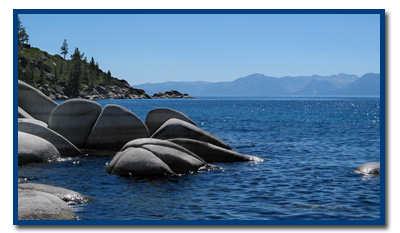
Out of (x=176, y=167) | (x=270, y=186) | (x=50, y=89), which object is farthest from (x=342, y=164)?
(x=50, y=89)

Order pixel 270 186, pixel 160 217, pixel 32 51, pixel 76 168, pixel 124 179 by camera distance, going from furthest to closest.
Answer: pixel 32 51 → pixel 76 168 → pixel 124 179 → pixel 270 186 → pixel 160 217

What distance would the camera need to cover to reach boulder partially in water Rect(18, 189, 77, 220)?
28.1ft

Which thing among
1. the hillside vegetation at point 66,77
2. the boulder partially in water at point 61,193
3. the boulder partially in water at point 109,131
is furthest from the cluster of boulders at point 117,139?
the hillside vegetation at point 66,77

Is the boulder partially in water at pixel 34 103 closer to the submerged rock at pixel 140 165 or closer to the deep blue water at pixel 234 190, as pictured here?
the deep blue water at pixel 234 190

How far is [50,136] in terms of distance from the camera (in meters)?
19.4

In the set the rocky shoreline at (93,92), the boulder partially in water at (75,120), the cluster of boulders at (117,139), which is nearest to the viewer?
the cluster of boulders at (117,139)

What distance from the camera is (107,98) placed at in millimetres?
139250

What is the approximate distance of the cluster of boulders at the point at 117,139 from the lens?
1535cm

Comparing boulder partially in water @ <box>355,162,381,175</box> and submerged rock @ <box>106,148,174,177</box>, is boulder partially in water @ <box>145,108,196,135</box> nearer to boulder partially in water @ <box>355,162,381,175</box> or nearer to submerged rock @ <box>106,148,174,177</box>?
submerged rock @ <box>106,148,174,177</box>

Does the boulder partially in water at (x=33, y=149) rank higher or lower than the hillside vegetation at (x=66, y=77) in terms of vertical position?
lower

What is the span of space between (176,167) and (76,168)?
13.1 ft

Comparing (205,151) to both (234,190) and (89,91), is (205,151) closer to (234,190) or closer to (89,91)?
(234,190)

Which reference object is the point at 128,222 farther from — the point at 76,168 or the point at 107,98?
the point at 107,98

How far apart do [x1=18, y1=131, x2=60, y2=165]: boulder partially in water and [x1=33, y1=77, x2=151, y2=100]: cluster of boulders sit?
92.4 m
